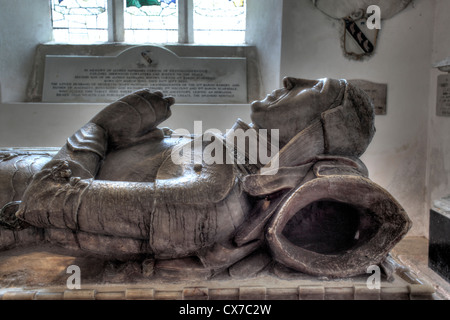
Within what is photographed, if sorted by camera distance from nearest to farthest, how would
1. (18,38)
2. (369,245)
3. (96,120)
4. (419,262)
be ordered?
(369,245) → (96,120) → (419,262) → (18,38)

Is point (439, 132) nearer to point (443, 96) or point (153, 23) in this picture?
point (443, 96)

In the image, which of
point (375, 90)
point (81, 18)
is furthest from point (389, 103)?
point (81, 18)

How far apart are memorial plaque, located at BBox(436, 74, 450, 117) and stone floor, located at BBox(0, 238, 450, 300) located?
257 cm

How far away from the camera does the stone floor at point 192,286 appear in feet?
5.36

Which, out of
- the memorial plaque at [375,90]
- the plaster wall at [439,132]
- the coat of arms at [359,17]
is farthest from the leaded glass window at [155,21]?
the plaster wall at [439,132]

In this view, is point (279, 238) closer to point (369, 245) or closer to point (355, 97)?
point (369, 245)

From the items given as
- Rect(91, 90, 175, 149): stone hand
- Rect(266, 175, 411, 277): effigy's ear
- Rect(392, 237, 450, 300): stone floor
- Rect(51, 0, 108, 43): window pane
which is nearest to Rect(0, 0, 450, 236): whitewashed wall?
Rect(392, 237, 450, 300): stone floor

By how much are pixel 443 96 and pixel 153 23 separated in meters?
3.59

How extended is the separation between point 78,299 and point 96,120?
3.10 ft

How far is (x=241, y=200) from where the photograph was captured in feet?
5.69

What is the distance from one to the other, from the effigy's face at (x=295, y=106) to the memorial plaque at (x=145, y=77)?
9.18 ft

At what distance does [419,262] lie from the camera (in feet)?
11.6
